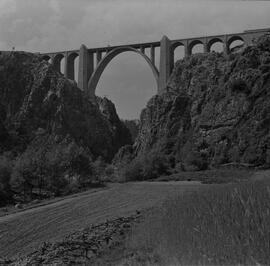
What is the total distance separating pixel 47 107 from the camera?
409 ft

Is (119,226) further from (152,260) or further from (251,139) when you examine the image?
(251,139)

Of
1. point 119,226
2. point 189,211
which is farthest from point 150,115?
point 189,211

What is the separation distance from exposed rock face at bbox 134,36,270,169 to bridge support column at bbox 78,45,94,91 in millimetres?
24204

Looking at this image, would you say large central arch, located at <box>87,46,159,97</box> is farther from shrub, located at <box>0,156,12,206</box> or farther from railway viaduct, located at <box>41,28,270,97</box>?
shrub, located at <box>0,156,12,206</box>

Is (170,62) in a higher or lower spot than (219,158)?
higher

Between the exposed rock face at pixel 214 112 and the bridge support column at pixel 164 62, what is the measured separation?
4027 mm

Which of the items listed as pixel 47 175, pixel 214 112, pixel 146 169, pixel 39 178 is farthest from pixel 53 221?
pixel 214 112

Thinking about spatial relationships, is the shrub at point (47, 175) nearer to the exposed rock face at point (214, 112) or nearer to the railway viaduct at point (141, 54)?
the exposed rock face at point (214, 112)

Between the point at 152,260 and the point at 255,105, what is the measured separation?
7823cm

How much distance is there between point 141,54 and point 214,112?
34.6 m

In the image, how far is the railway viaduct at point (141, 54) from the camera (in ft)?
366

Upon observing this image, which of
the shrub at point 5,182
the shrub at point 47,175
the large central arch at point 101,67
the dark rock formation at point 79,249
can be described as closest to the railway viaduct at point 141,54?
the large central arch at point 101,67

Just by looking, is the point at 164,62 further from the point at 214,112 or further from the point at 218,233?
the point at 218,233

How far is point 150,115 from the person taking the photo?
113 meters
